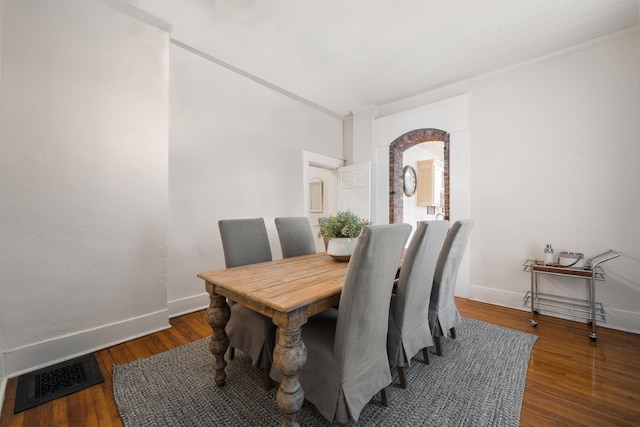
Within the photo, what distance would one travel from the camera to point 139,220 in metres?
2.35

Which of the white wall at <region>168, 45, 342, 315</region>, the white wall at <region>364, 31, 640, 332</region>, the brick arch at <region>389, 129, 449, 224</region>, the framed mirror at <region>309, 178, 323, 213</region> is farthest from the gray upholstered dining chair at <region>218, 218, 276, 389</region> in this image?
the framed mirror at <region>309, 178, 323, 213</region>

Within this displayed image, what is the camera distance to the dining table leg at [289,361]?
3.71ft

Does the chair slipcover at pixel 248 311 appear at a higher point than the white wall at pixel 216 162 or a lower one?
lower

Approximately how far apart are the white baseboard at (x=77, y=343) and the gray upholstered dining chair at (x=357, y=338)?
1.83m

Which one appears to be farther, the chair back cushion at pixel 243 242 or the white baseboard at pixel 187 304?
the white baseboard at pixel 187 304

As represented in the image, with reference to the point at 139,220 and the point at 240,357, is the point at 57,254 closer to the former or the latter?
the point at 139,220

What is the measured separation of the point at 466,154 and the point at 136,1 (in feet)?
12.6

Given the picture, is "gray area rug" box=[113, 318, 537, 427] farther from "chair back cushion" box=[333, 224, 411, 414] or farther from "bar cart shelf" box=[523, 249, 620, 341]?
"bar cart shelf" box=[523, 249, 620, 341]

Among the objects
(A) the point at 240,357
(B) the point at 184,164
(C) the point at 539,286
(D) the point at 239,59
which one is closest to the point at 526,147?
(C) the point at 539,286

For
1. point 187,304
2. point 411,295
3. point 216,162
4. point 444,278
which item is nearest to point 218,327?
point 411,295

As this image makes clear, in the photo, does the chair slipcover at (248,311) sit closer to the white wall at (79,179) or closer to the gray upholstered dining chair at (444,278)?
the white wall at (79,179)

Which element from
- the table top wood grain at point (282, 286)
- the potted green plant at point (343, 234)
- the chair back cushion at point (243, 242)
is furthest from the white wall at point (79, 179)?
the potted green plant at point (343, 234)

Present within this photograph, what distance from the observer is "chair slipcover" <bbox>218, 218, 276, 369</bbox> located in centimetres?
163

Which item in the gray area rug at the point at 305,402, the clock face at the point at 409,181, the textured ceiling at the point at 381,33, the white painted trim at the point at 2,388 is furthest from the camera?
the clock face at the point at 409,181
